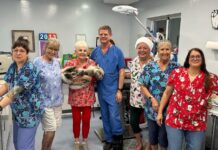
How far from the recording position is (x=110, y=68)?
8.01 feet

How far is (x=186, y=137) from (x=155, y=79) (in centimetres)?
52

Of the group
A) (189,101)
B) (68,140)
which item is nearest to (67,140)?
(68,140)

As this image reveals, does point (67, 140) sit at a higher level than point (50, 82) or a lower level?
lower

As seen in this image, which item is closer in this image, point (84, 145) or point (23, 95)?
point (23, 95)

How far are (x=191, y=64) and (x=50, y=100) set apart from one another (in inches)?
51.4

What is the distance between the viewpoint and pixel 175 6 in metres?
3.31

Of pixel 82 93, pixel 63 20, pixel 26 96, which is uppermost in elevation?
pixel 63 20

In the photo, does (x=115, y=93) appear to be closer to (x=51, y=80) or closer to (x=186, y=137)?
(x=51, y=80)

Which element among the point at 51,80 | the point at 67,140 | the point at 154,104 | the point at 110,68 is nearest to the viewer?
the point at 154,104

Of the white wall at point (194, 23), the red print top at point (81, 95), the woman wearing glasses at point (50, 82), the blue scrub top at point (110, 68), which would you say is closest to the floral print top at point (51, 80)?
the woman wearing glasses at point (50, 82)

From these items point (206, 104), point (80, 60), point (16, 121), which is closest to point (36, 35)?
point (80, 60)

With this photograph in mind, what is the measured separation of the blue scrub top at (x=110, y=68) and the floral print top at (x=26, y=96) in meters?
0.86

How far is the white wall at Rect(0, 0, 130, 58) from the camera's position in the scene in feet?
13.4

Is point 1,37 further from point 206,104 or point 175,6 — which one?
point 206,104
